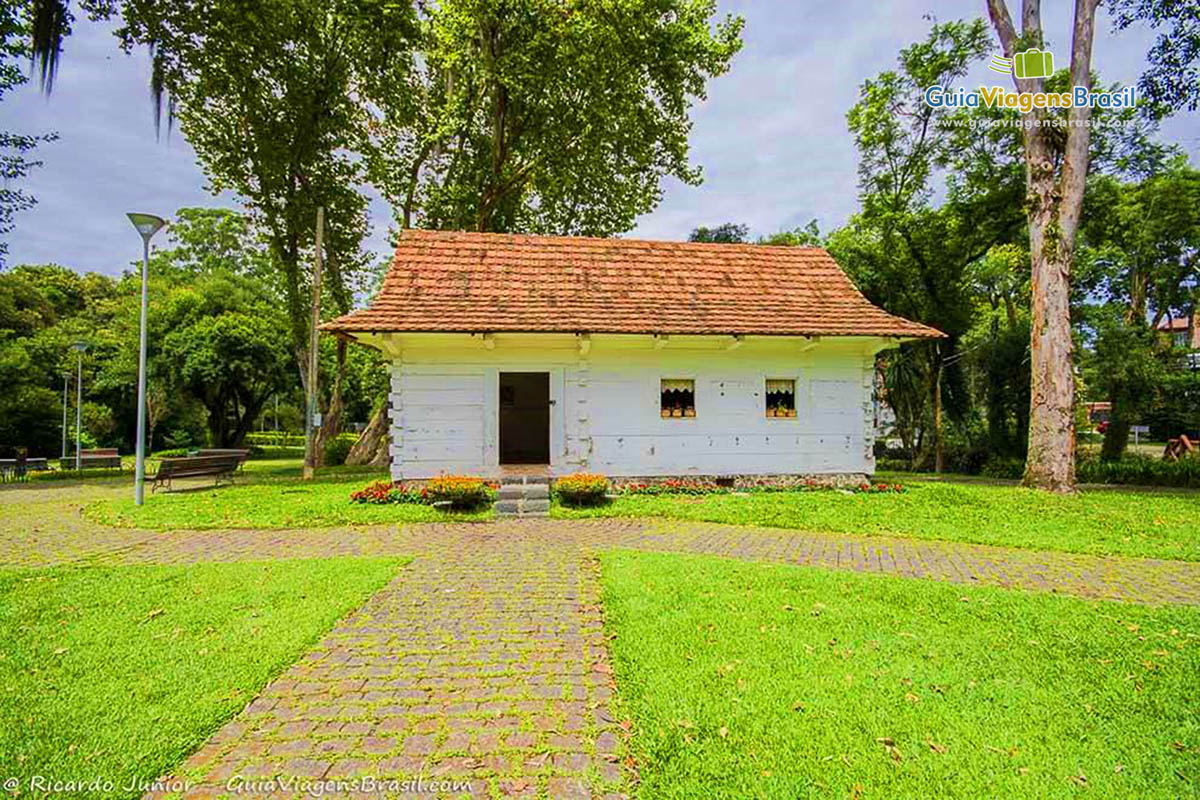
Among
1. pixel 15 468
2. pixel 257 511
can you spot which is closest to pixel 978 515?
pixel 257 511

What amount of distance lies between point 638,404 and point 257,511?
7653 mm

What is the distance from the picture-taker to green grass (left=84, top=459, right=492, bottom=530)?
352 inches

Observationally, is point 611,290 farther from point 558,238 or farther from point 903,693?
point 903,693

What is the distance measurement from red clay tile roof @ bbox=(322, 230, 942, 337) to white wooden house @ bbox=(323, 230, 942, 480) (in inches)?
2.0

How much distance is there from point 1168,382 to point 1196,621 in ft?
57.6

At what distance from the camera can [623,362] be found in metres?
11.9

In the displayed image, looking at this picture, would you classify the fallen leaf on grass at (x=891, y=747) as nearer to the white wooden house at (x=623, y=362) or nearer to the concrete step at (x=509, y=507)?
the concrete step at (x=509, y=507)

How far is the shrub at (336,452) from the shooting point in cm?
2030

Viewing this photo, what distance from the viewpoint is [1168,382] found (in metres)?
16.7

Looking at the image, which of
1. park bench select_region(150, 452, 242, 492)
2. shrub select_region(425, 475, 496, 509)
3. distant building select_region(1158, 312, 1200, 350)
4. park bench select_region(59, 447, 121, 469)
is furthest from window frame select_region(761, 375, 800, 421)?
park bench select_region(59, 447, 121, 469)

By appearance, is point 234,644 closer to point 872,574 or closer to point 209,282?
point 872,574

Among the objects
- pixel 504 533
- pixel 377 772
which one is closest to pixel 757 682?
pixel 377 772

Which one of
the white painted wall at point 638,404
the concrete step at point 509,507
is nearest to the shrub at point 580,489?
the concrete step at point 509,507

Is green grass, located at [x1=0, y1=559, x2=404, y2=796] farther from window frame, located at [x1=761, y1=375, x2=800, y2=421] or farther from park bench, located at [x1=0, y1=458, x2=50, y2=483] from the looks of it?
park bench, located at [x1=0, y1=458, x2=50, y2=483]
